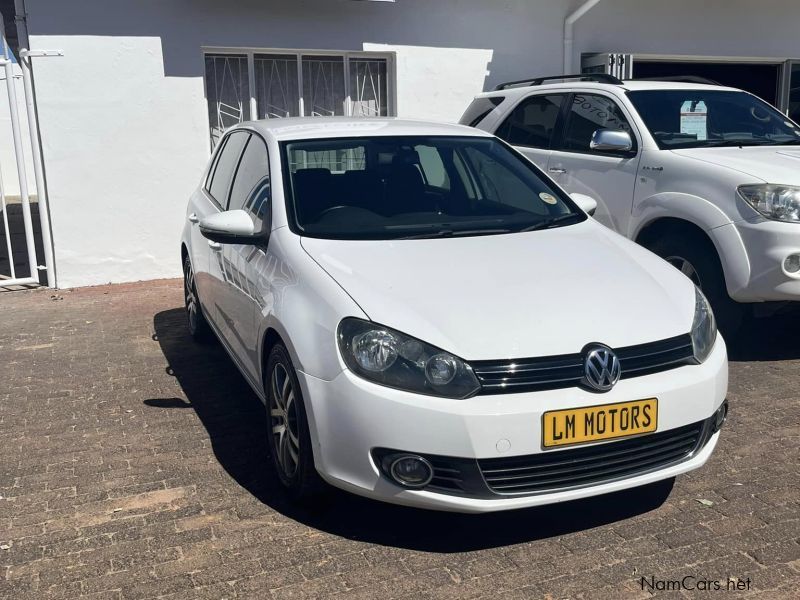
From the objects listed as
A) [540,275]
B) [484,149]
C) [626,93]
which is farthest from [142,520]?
[626,93]

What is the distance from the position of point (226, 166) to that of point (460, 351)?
9.69 feet

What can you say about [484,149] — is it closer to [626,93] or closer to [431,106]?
[626,93]

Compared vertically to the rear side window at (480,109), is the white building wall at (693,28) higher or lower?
higher

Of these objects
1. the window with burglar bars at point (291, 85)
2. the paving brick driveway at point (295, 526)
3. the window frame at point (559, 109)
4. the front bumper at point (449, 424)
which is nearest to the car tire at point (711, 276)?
the paving brick driveway at point (295, 526)

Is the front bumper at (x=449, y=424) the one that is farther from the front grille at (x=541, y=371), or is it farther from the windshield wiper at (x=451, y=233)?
the windshield wiper at (x=451, y=233)

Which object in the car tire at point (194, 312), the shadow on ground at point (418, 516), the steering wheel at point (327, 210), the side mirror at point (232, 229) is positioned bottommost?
the shadow on ground at point (418, 516)

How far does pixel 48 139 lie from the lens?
804cm

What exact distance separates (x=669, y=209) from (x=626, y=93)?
1.24 metres

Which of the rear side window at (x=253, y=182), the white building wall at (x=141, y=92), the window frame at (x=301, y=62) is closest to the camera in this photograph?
the rear side window at (x=253, y=182)

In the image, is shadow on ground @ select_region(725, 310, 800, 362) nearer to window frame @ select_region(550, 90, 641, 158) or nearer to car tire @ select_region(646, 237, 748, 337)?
car tire @ select_region(646, 237, 748, 337)

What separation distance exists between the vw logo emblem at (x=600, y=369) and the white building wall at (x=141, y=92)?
6427 mm

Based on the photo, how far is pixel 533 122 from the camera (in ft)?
23.8

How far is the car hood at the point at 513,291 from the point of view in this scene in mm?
3096

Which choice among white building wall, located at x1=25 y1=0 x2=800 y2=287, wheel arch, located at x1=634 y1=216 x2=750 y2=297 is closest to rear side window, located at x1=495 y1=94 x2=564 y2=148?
wheel arch, located at x1=634 y1=216 x2=750 y2=297
